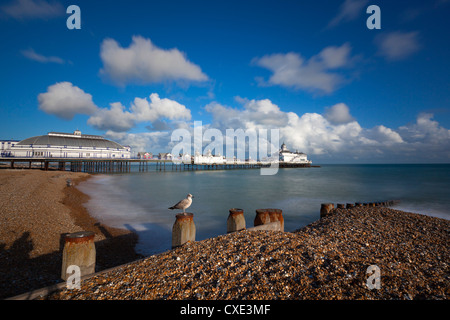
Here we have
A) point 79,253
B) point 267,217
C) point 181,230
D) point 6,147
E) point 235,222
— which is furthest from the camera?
point 6,147

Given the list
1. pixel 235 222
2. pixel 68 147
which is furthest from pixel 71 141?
pixel 235 222

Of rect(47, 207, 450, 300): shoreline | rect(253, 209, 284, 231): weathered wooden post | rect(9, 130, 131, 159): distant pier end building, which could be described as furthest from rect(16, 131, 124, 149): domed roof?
rect(47, 207, 450, 300): shoreline

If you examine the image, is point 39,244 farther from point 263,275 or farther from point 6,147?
point 6,147

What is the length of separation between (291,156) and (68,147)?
11543 cm

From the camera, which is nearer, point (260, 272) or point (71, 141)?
point (260, 272)

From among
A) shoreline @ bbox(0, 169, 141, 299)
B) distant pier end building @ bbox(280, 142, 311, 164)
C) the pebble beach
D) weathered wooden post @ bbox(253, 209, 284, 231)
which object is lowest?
shoreline @ bbox(0, 169, 141, 299)

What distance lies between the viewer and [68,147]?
64.8 metres

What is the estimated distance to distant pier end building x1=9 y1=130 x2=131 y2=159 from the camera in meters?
59.3

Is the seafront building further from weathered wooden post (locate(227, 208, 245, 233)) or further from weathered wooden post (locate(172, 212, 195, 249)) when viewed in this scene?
weathered wooden post (locate(227, 208, 245, 233))

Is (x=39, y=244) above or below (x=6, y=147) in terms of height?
below

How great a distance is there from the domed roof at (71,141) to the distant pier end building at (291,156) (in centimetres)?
9358

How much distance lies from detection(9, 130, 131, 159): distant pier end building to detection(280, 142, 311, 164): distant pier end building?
90872 mm

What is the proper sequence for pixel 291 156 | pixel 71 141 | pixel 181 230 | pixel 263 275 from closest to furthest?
1. pixel 263 275
2. pixel 181 230
3. pixel 71 141
4. pixel 291 156

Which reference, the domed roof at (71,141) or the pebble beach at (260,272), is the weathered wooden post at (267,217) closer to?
the pebble beach at (260,272)
